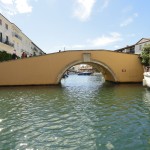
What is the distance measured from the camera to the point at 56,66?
101 ft

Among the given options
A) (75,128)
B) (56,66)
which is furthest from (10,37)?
(75,128)

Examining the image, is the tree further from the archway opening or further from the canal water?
the canal water

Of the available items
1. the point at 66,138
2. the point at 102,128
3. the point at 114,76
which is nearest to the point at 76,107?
the point at 102,128

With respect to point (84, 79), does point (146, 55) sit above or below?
above

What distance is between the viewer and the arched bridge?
2978 centimetres

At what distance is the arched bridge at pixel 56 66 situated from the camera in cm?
2978

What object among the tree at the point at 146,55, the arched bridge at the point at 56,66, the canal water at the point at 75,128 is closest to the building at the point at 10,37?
the arched bridge at the point at 56,66

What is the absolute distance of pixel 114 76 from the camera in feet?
108

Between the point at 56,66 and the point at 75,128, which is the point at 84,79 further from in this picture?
the point at 75,128

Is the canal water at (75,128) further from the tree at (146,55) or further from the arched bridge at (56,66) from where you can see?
the tree at (146,55)

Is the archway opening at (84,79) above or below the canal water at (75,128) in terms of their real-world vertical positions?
above

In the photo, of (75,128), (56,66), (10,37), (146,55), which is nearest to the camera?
(75,128)

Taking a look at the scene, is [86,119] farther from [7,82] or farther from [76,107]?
[7,82]

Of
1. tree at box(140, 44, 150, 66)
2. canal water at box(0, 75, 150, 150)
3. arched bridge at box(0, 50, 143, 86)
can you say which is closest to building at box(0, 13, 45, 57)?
arched bridge at box(0, 50, 143, 86)
